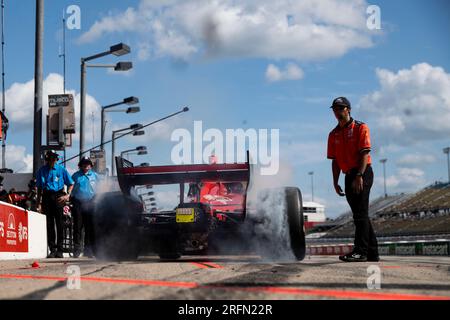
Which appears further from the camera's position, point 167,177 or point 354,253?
point 167,177

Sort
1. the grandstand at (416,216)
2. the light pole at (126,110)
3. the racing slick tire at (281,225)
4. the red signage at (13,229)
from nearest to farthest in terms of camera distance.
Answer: the racing slick tire at (281,225)
the red signage at (13,229)
the light pole at (126,110)
the grandstand at (416,216)

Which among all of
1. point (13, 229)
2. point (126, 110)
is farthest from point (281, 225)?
point (126, 110)

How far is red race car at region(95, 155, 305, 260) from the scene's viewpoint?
8.67m

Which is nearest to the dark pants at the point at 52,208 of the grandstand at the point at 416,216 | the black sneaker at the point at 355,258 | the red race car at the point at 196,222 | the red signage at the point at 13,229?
the red signage at the point at 13,229

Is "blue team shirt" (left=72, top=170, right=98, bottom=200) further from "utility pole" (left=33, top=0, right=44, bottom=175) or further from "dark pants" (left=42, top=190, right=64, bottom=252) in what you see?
"utility pole" (left=33, top=0, right=44, bottom=175)

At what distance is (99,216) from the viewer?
904 centimetres

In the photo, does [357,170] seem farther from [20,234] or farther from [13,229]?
[20,234]

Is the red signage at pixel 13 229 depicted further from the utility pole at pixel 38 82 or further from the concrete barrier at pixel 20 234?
the utility pole at pixel 38 82

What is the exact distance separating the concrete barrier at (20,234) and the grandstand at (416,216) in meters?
40.9

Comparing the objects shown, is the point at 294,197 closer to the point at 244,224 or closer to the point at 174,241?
the point at 244,224

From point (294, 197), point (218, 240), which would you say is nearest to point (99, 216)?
point (218, 240)

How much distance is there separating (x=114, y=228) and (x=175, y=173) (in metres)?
1.09

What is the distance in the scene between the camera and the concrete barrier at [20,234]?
11.4 meters
